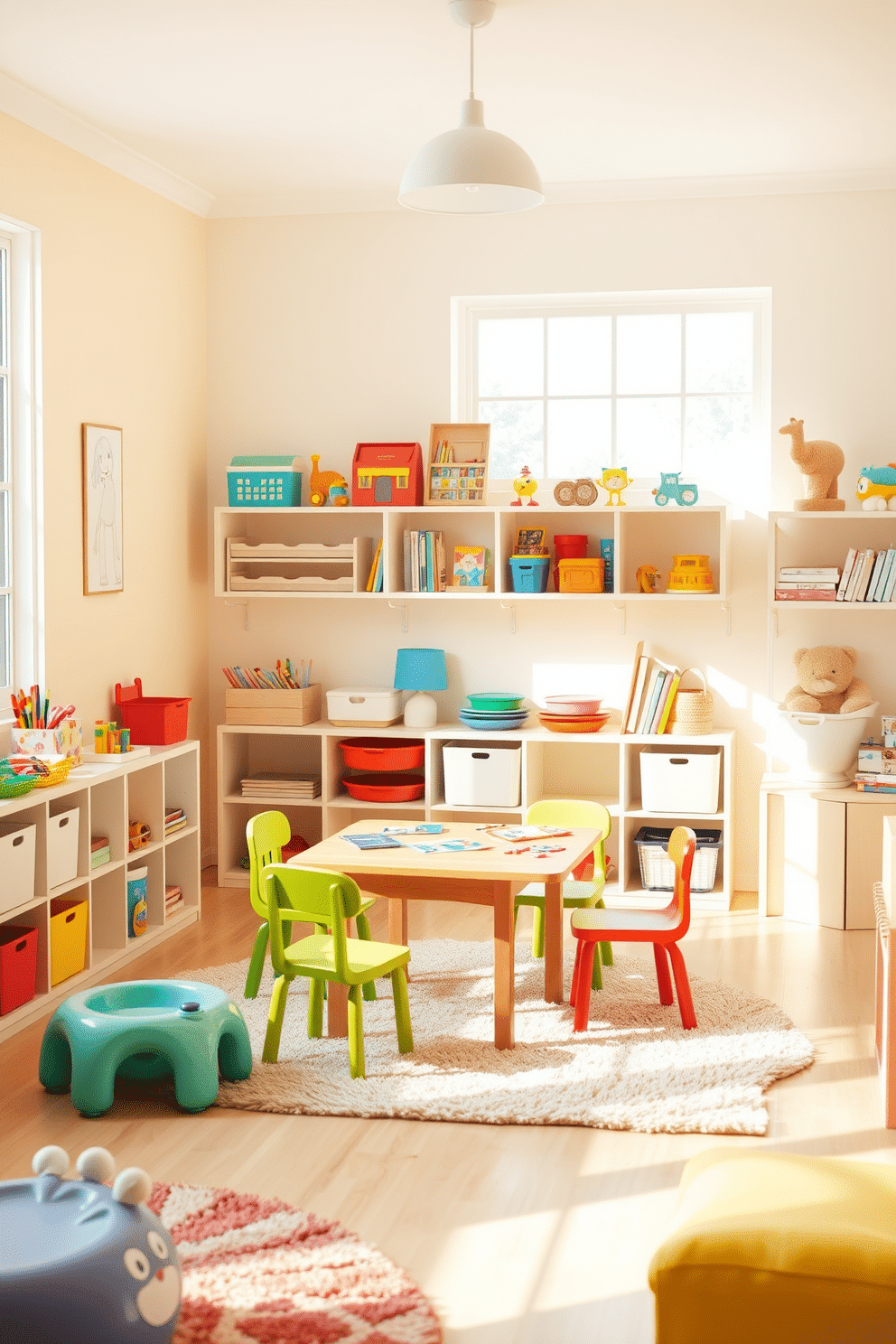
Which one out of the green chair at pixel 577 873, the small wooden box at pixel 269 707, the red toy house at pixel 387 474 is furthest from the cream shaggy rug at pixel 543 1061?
the red toy house at pixel 387 474

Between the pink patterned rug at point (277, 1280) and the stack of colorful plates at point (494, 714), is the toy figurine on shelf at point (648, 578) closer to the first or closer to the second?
the stack of colorful plates at point (494, 714)

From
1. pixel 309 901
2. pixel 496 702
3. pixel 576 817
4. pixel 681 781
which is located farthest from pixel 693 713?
pixel 309 901

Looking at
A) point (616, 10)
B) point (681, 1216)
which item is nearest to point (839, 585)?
point (616, 10)

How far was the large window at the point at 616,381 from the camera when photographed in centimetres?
555

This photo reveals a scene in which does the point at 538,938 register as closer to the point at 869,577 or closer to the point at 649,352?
the point at 869,577

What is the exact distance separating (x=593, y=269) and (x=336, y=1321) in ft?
14.2

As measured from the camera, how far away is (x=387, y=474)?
5.50 m

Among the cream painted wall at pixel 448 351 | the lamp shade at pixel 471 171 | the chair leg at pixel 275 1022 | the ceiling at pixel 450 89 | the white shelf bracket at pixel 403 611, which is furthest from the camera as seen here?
the white shelf bracket at pixel 403 611

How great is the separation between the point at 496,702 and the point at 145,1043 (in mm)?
2536

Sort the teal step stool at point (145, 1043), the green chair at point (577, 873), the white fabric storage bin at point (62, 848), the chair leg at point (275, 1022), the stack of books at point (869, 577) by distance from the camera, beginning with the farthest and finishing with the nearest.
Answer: the stack of books at point (869, 577) < the green chair at point (577, 873) < the white fabric storage bin at point (62, 848) < the chair leg at point (275, 1022) < the teal step stool at point (145, 1043)

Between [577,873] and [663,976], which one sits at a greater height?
[577,873]

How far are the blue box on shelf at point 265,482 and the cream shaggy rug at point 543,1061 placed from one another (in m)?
2.15

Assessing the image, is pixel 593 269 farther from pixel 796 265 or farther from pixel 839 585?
pixel 839 585

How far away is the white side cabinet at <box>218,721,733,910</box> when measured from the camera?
530cm
